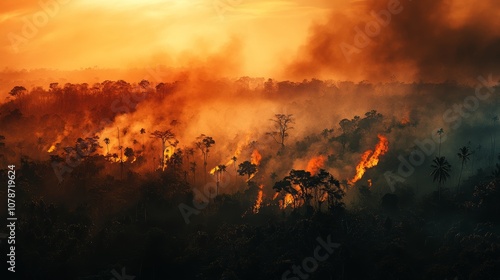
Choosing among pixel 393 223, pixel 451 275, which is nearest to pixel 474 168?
pixel 393 223

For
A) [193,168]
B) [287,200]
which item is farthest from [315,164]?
[193,168]

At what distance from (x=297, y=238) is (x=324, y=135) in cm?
7353

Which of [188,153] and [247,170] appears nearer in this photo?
[247,170]

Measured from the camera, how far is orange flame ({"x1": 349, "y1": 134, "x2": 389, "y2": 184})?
165738mm

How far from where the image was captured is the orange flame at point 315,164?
175250 millimetres

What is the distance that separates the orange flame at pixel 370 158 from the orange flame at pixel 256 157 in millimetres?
35706

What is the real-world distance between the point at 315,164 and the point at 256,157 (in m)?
24.3

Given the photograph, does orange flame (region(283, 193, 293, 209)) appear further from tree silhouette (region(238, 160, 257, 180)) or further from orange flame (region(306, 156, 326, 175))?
orange flame (region(306, 156, 326, 175))

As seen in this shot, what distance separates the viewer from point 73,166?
180 meters

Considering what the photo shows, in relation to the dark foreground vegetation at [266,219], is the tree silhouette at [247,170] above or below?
above

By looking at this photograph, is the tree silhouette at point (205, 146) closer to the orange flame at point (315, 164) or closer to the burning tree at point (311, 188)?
the orange flame at point (315, 164)

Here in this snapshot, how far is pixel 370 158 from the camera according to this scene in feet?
565

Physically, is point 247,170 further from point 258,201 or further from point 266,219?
point 266,219

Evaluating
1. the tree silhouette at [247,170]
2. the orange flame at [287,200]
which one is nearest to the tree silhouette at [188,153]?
the tree silhouette at [247,170]
